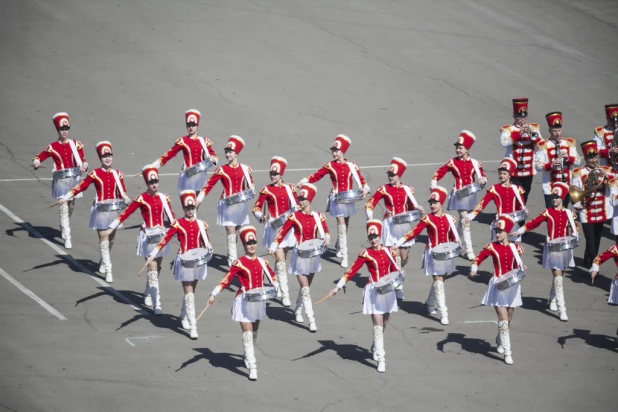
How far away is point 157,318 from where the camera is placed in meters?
21.8

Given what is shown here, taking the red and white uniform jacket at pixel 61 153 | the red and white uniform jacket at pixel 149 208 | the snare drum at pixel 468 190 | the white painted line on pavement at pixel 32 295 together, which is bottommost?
the white painted line on pavement at pixel 32 295

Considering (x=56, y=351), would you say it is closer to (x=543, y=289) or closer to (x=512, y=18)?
(x=543, y=289)

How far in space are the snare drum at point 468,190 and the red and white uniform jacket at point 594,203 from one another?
1981 mm

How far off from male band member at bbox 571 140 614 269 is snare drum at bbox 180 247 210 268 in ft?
27.2

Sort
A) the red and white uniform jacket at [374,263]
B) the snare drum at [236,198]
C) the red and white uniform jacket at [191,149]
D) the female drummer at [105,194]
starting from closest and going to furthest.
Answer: the red and white uniform jacket at [374,263] → the female drummer at [105,194] → the snare drum at [236,198] → the red and white uniform jacket at [191,149]

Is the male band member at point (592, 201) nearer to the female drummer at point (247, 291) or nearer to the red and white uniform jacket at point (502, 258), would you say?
the red and white uniform jacket at point (502, 258)

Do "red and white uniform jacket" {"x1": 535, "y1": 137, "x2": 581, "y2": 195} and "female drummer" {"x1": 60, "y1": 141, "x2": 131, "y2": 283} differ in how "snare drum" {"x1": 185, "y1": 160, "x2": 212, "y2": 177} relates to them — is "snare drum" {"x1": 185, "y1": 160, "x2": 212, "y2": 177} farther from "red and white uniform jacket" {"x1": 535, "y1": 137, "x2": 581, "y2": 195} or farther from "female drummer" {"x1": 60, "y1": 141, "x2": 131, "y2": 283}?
"red and white uniform jacket" {"x1": 535, "y1": 137, "x2": 581, "y2": 195}

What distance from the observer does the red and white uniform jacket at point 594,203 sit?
2470 centimetres

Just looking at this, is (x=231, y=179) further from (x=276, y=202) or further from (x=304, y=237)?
(x=304, y=237)

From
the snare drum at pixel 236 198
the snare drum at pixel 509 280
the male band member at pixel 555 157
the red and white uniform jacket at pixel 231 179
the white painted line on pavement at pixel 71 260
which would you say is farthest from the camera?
the male band member at pixel 555 157

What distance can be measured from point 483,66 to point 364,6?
4.81 meters

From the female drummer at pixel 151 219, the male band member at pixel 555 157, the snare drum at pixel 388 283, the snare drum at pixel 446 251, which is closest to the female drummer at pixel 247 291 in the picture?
the snare drum at pixel 388 283

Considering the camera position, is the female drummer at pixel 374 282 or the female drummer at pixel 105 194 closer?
the female drummer at pixel 374 282

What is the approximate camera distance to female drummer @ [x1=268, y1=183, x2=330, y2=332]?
21484mm
